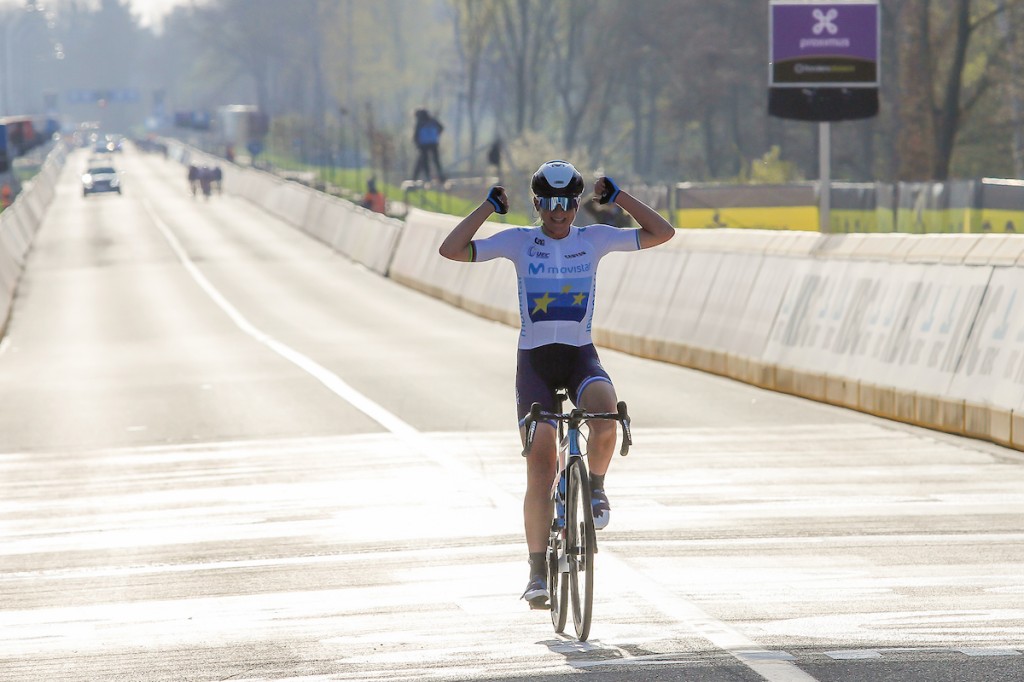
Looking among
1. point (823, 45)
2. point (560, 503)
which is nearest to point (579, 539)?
point (560, 503)

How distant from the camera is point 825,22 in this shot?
2141 centimetres

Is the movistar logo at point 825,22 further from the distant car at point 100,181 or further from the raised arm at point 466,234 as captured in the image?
the distant car at point 100,181

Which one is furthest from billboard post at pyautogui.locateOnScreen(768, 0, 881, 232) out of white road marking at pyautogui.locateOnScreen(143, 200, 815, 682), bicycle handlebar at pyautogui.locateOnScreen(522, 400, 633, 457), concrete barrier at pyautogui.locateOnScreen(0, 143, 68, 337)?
concrete barrier at pyautogui.locateOnScreen(0, 143, 68, 337)

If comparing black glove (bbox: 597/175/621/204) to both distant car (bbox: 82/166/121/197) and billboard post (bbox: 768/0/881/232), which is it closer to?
billboard post (bbox: 768/0/881/232)

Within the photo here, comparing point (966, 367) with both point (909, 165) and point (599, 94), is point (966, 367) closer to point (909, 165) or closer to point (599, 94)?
point (909, 165)

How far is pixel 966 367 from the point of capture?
14.2 m

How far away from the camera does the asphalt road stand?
23.5ft

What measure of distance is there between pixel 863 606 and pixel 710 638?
904mm

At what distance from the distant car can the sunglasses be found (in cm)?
9606

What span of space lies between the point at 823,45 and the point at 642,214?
14.0 m

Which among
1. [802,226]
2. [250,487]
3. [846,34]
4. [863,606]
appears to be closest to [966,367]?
[250,487]

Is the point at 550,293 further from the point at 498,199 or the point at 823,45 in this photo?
the point at 823,45

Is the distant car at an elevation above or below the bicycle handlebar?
below

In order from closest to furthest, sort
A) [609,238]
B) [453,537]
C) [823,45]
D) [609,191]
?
[609,191] < [609,238] < [453,537] < [823,45]
